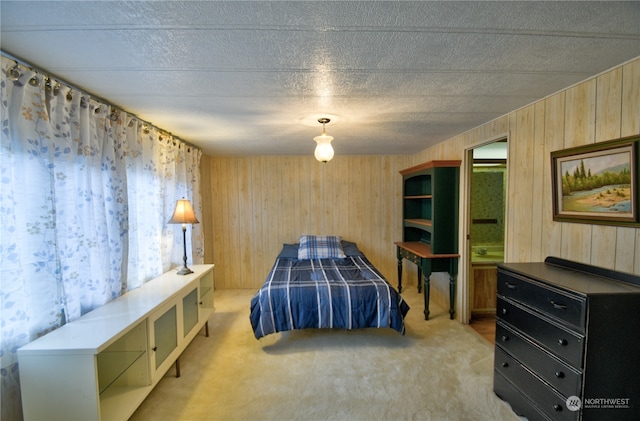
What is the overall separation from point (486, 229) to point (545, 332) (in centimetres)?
286

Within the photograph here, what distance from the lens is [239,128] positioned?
8.82 ft

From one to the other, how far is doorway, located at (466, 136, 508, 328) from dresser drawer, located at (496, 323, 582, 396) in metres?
1.37

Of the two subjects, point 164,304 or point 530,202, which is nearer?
point 164,304

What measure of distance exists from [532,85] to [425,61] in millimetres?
904

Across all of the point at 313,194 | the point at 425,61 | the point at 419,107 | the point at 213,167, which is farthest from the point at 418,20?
the point at 213,167

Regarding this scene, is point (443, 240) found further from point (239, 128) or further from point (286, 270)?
point (239, 128)

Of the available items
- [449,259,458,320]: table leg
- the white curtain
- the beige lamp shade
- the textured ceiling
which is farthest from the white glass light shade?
[449,259,458,320]: table leg

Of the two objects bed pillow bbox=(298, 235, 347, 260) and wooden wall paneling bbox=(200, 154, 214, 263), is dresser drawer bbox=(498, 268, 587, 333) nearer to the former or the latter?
bed pillow bbox=(298, 235, 347, 260)

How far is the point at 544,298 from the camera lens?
60.2 inches

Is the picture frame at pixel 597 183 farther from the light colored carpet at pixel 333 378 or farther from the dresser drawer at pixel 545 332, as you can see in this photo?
the light colored carpet at pixel 333 378

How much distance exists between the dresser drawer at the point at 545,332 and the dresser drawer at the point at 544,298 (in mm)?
53

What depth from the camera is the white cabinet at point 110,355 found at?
4.38ft

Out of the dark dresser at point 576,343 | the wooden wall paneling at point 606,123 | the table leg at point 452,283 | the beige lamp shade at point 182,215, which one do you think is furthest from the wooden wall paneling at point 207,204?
the wooden wall paneling at point 606,123

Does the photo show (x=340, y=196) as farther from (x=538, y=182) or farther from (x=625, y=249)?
(x=625, y=249)
